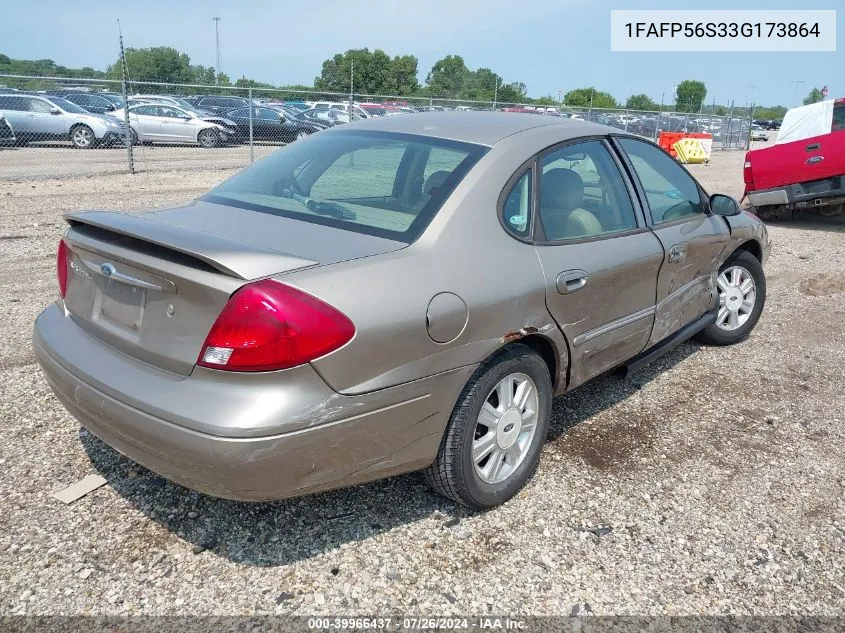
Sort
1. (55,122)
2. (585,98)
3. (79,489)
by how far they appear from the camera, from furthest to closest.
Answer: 1. (585,98)
2. (55,122)
3. (79,489)

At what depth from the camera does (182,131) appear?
67.4 feet

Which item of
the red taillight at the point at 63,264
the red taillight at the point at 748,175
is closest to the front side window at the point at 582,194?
the red taillight at the point at 63,264

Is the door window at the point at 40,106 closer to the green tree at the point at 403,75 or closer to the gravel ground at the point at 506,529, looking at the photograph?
the gravel ground at the point at 506,529

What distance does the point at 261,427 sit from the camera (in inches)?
87.4

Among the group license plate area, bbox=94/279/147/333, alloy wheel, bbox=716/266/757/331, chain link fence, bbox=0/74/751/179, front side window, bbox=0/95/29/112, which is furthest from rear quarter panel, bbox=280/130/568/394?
front side window, bbox=0/95/29/112

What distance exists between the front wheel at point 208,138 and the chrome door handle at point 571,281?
64.2 feet

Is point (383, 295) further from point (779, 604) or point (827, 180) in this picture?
point (827, 180)

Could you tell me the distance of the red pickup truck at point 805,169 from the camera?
375 inches

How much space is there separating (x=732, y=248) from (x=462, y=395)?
9.16 ft

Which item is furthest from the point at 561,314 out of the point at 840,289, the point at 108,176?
the point at 108,176

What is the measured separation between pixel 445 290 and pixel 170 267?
0.95 m

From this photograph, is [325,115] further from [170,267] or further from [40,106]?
[170,267]

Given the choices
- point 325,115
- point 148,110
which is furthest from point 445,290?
point 325,115

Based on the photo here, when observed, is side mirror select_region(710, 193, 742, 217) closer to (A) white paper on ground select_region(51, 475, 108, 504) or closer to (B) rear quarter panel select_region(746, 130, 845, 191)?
(A) white paper on ground select_region(51, 475, 108, 504)
